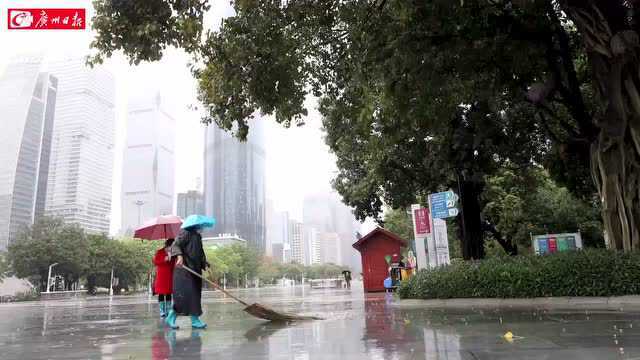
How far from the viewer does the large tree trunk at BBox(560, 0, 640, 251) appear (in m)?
10.0

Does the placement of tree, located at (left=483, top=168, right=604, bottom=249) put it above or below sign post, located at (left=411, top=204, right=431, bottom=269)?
above

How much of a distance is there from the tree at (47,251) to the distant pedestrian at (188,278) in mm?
53042

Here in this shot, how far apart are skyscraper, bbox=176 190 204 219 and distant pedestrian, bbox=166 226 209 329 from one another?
131027 mm

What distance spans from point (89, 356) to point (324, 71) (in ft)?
35.5

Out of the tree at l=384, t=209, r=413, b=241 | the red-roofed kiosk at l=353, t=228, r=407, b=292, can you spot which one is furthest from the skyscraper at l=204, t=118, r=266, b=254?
the red-roofed kiosk at l=353, t=228, r=407, b=292

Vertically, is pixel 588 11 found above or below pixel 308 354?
above

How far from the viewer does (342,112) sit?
46.8ft

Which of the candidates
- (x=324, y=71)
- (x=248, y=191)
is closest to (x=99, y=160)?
(x=248, y=191)

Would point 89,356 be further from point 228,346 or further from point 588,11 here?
point 588,11

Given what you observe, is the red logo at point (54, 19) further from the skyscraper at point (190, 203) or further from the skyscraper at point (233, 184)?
the skyscraper at point (190, 203)

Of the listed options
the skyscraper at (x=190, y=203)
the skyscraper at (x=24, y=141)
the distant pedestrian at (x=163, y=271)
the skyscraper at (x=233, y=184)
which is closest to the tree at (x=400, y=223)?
the distant pedestrian at (x=163, y=271)

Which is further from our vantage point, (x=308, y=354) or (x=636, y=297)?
(x=636, y=297)

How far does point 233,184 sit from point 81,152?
42.1 metres

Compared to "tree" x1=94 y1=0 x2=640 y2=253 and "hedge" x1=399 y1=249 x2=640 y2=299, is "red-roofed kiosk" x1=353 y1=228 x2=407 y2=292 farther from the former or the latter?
"hedge" x1=399 y1=249 x2=640 y2=299
